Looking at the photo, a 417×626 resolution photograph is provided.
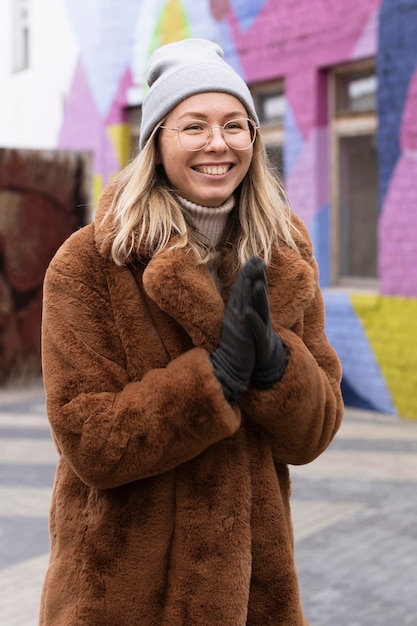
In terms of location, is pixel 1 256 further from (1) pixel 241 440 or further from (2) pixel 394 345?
(1) pixel 241 440

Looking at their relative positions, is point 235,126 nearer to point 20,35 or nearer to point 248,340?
point 248,340

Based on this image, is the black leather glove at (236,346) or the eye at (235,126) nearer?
the black leather glove at (236,346)

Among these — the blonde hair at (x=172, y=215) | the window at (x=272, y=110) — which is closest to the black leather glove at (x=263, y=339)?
the blonde hair at (x=172, y=215)

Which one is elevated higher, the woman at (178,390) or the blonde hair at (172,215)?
the blonde hair at (172,215)

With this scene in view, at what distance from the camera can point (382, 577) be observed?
15.3 ft

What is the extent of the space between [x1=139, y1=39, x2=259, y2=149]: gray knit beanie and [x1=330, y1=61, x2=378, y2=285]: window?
734 centimetres

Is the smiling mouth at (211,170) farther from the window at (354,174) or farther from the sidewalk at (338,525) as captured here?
the window at (354,174)

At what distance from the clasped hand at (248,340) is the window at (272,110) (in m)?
8.36

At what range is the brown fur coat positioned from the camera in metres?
1.93

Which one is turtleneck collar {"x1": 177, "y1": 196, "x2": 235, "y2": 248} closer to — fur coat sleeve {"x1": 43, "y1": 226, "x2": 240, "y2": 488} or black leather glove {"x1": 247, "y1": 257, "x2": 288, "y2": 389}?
fur coat sleeve {"x1": 43, "y1": 226, "x2": 240, "y2": 488}

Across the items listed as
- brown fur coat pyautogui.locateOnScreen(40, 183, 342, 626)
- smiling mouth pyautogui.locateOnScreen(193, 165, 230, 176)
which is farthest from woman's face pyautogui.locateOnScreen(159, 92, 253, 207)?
brown fur coat pyautogui.locateOnScreen(40, 183, 342, 626)

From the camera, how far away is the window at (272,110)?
10203 millimetres

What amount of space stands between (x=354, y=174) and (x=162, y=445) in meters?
8.13

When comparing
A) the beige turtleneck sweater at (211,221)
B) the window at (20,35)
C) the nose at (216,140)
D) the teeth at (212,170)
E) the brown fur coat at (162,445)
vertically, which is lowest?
the brown fur coat at (162,445)
